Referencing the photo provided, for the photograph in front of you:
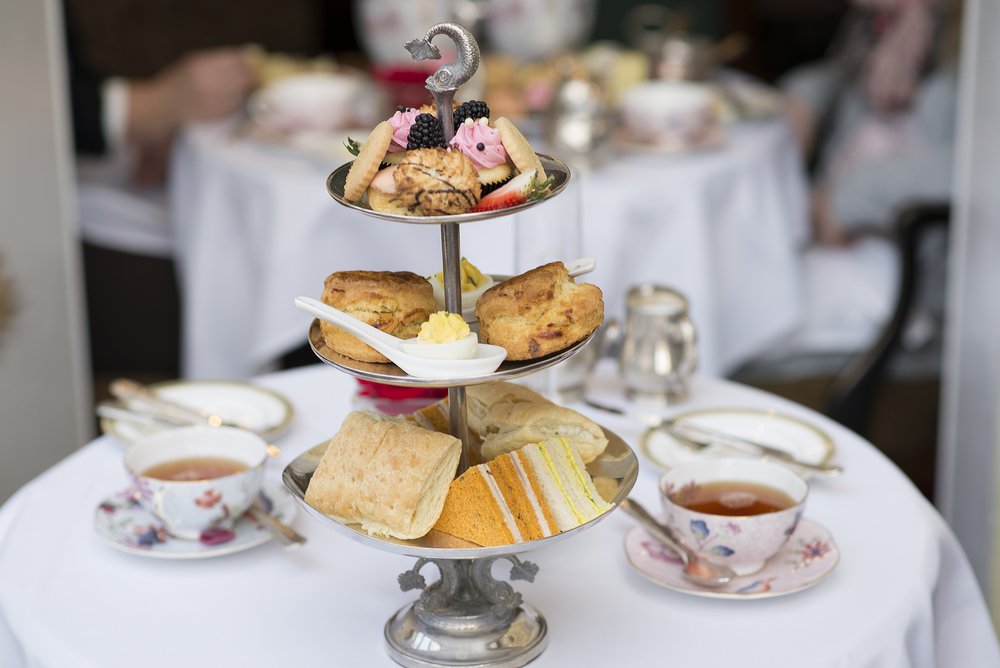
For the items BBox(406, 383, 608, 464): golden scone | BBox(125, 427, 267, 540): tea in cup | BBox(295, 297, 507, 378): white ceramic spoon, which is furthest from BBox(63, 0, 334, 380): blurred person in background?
BBox(295, 297, 507, 378): white ceramic spoon

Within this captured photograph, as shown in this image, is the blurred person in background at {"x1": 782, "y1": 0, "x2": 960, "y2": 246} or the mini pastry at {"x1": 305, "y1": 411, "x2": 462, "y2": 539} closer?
the mini pastry at {"x1": 305, "y1": 411, "x2": 462, "y2": 539}

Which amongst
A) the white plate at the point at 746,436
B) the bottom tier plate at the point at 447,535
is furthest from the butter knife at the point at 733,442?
the bottom tier plate at the point at 447,535

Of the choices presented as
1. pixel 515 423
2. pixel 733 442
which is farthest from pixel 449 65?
pixel 733 442

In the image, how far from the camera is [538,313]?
0.89 m

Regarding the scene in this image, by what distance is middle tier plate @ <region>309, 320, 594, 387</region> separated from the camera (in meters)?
0.83

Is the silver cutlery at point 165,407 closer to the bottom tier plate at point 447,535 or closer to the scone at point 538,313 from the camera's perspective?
the bottom tier plate at point 447,535

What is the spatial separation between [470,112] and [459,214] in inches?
4.2

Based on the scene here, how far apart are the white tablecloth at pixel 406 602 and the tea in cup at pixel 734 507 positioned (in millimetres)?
42

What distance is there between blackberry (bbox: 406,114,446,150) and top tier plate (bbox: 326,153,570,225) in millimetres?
53

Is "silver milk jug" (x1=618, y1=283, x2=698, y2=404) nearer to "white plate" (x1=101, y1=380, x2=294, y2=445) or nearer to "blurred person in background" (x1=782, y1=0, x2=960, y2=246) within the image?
"white plate" (x1=101, y1=380, x2=294, y2=445)

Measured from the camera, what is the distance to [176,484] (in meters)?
1.07

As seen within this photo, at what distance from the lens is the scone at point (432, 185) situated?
2.66 ft

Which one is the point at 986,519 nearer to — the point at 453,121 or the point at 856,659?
the point at 856,659

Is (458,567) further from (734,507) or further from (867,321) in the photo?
(867,321)
